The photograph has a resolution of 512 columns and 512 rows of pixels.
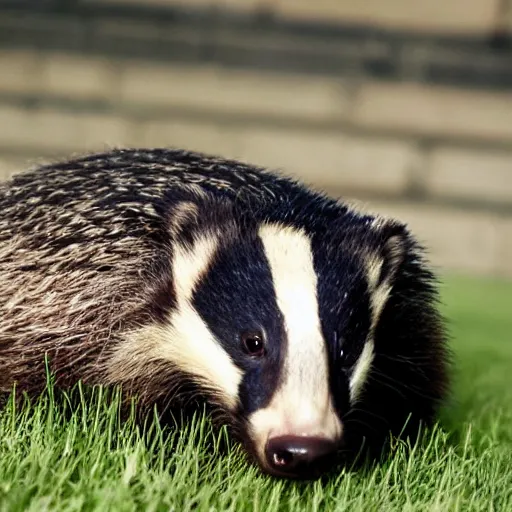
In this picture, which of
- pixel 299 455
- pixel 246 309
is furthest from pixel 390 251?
pixel 299 455

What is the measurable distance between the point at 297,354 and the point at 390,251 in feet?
2.25

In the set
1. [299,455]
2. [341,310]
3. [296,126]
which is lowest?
[296,126]

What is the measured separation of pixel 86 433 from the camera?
2.91 m

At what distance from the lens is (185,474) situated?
2756 millimetres

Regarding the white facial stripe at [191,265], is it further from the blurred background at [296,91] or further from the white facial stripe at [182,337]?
the blurred background at [296,91]

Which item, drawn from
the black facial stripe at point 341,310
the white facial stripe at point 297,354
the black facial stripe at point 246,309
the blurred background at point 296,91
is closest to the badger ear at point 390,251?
the black facial stripe at point 341,310

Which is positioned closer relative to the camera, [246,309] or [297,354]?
[297,354]

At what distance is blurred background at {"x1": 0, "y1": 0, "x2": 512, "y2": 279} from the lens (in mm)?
9273

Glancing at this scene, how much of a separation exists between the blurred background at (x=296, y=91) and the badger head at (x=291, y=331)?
585 centimetres

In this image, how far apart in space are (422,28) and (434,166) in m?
1.15

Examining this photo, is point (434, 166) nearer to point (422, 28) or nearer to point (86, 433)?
point (422, 28)

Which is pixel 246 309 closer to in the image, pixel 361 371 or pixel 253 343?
pixel 253 343

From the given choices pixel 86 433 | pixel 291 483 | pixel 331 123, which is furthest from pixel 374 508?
pixel 331 123

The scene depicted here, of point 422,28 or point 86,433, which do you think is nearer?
point 86,433
